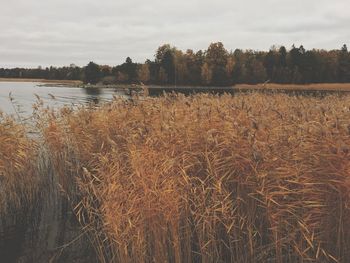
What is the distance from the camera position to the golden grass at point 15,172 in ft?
28.1

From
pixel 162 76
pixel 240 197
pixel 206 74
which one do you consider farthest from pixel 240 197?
pixel 162 76

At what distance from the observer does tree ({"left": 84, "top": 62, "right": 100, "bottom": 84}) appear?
460 ft

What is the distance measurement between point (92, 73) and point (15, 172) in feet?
446

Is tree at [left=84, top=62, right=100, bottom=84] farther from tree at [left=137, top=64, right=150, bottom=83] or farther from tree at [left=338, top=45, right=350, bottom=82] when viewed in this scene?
tree at [left=338, top=45, right=350, bottom=82]

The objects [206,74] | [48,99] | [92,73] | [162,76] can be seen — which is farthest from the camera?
[92,73]

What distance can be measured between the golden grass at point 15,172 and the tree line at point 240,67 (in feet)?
310

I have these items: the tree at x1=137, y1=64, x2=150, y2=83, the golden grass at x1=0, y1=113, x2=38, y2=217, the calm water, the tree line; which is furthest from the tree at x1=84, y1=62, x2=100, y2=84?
the golden grass at x1=0, y1=113, x2=38, y2=217

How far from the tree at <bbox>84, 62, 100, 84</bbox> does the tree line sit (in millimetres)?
12208

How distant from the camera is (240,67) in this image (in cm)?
10731

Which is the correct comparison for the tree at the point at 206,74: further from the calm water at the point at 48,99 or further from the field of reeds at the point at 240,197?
the field of reeds at the point at 240,197

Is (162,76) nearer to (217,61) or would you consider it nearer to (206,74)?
(206,74)

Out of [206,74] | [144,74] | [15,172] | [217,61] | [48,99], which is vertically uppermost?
[217,61]

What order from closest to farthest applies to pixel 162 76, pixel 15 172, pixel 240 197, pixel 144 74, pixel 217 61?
1. pixel 240 197
2. pixel 15 172
3. pixel 217 61
4. pixel 162 76
5. pixel 144 74

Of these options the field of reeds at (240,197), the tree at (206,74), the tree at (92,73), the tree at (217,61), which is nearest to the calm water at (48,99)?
the field of reeds at (240,197)
